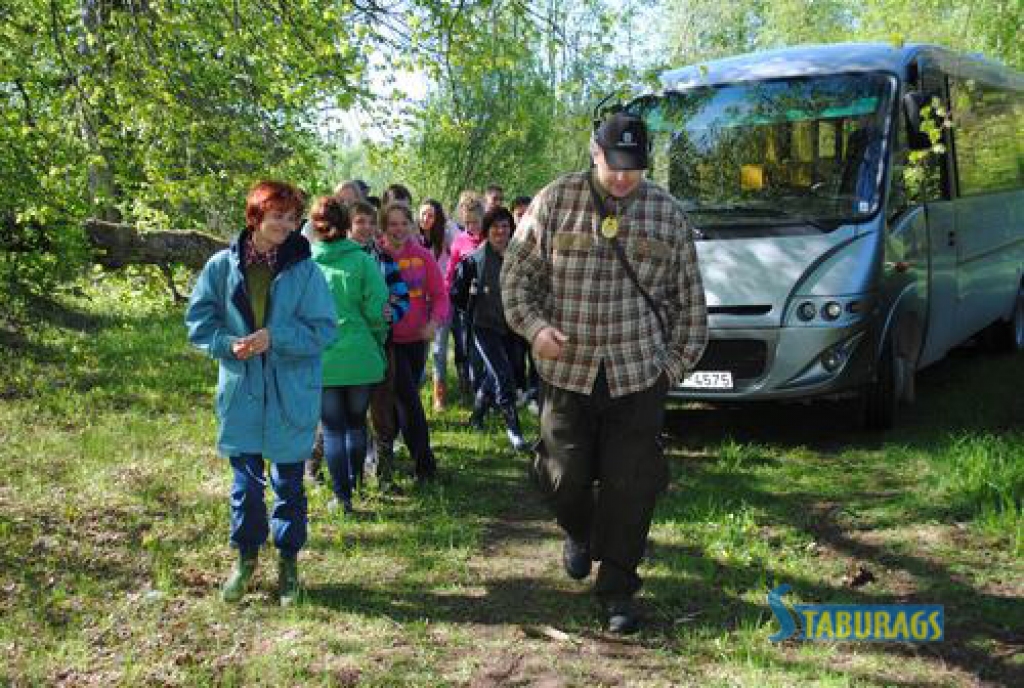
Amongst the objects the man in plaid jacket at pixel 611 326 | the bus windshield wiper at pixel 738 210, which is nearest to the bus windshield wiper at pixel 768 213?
the bus windshield wiper at pixel 738 210

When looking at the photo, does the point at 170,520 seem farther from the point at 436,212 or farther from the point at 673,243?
the point at 436,212

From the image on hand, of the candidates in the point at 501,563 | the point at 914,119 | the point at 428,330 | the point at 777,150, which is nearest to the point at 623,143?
the point at 501,563

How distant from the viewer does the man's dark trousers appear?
4.37m

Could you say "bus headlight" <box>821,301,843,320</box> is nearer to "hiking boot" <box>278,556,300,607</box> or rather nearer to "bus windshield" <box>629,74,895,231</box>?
"bus windshield" <box>629,74,895,231</box>

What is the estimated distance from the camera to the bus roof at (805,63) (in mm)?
8055

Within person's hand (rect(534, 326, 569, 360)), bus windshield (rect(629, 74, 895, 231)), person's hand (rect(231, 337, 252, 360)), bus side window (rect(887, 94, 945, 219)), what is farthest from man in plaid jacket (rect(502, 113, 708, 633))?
bus side window (rect(887, 94, 945, 219))

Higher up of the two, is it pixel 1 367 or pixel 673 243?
pixel 673 243

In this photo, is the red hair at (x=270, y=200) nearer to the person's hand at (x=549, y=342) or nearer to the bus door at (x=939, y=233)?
the person's hand at (x=549, y=342)

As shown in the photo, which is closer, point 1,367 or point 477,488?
point 477,488

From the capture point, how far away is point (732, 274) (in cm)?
766

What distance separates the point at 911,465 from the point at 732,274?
1.81 meters

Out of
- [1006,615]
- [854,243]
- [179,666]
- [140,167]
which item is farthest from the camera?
[140,167]

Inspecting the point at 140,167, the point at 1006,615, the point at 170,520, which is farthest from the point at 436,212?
the point at 1006,615

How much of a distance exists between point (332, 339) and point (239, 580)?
1196 millimetres
